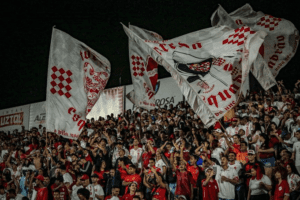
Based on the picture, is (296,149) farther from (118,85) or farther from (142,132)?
(118,85)

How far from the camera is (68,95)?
8.17m

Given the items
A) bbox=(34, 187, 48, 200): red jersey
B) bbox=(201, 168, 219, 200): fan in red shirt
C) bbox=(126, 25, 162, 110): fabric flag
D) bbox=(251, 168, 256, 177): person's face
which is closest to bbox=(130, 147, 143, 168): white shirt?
bbox=(126, 25, 162, 110): fabric flag

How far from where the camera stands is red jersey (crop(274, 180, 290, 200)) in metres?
6.75

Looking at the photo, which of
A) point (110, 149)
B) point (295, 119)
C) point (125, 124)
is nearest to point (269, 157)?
point (295, 119)

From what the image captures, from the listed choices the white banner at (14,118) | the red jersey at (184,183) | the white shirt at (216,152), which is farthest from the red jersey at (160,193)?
the white banner at (14,118)

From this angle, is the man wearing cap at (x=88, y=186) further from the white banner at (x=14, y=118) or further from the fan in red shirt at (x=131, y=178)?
the white banner at (x=14, y=118)

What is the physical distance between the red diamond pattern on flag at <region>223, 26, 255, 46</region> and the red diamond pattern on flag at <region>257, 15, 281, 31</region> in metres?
2.68

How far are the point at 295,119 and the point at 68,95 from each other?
6.11 m

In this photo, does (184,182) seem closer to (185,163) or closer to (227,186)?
(185,163)

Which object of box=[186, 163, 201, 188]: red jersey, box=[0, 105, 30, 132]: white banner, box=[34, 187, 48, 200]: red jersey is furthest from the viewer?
box=[0, 105, 30, 132]: white banner

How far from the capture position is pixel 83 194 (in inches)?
316

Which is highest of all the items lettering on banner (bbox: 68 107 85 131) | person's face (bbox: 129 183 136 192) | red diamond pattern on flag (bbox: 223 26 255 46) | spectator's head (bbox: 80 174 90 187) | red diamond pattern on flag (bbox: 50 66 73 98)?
red diamond pattern on flag (bbox: 223 26 255 46)

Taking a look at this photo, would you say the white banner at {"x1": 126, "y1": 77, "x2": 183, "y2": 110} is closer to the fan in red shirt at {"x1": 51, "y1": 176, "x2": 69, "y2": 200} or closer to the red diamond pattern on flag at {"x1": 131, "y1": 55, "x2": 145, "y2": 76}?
the red diamond pattern on flag at {"x1": 131, "y1": 55, "x2": 145, "y2": 76}

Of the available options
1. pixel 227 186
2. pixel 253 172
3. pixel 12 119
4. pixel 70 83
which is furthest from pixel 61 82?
pixel 12 119
